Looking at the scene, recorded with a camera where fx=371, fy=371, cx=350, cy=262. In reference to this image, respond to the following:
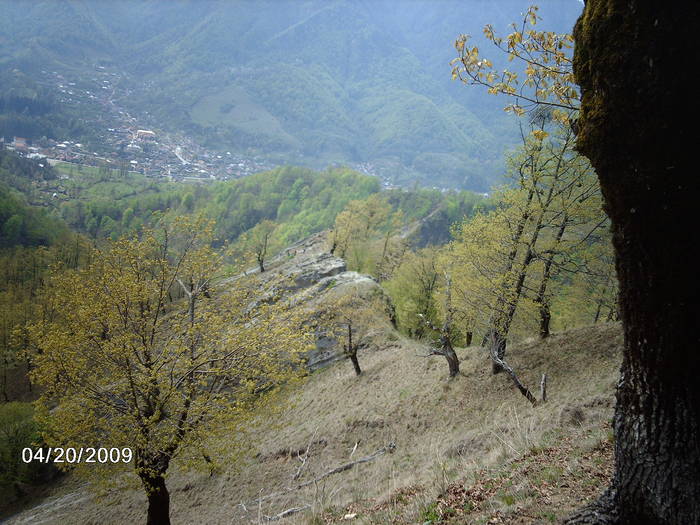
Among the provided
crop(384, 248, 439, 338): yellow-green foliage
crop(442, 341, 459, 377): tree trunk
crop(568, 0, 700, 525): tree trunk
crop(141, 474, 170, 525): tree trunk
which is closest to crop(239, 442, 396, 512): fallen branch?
crop(141, 474, 170, 525): tree trunk

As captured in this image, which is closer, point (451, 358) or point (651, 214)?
point (651, 214)

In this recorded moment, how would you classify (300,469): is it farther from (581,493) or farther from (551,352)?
(581,493)

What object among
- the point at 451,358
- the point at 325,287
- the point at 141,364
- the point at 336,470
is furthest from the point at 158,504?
the point at 325,287

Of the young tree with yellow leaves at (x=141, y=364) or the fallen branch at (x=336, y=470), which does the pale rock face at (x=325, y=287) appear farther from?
the young tree with yellow leaves at (x=141, y=364)

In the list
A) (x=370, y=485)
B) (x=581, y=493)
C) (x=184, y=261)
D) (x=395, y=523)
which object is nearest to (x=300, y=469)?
(x=370, y=485)

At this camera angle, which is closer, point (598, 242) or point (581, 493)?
point (581, 493)

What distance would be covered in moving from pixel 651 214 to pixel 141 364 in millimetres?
11235

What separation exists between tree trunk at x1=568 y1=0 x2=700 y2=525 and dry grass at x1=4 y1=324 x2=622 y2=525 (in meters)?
1.84

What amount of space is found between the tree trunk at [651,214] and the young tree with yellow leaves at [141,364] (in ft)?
28.7

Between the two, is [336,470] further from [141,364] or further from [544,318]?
[544,318]

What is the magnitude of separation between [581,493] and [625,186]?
3.93 meters

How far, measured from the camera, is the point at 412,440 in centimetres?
1310

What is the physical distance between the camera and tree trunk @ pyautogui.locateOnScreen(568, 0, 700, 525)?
2.38 meters

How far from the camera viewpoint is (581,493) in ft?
14.8
